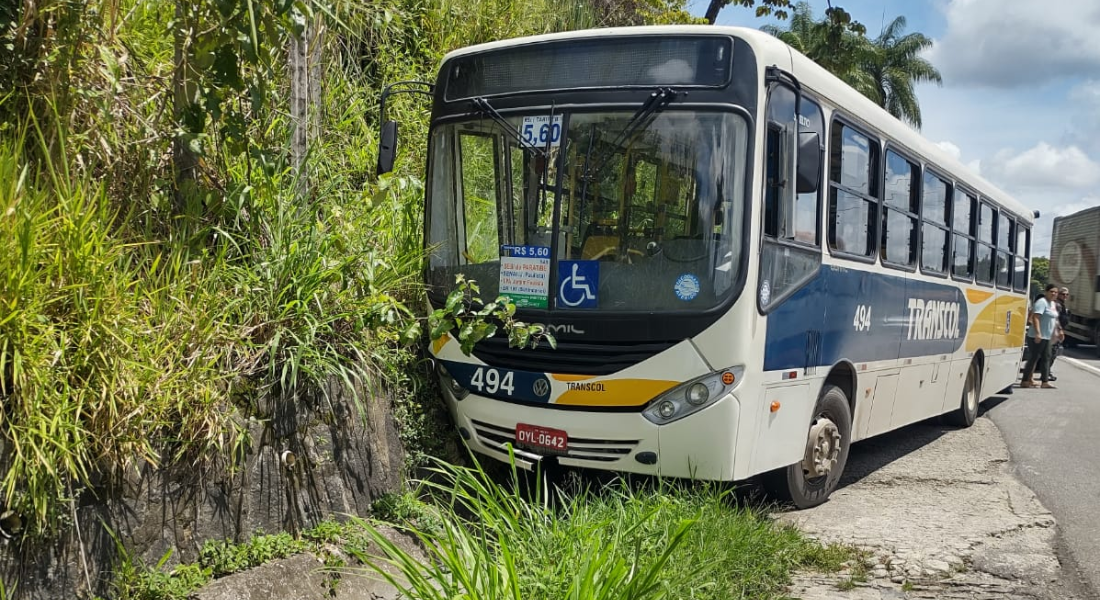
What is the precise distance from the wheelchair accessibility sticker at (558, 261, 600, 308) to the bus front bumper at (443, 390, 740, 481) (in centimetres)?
66

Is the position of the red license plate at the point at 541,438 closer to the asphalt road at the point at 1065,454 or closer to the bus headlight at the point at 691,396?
the bus headlight at the point at 691,396

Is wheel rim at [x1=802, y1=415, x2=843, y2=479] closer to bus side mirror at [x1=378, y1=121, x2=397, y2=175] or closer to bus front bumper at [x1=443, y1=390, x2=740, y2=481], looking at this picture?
bus front bumper at [x1=443, y1=390, x2=740, y2=481]

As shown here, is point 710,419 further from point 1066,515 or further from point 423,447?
point 1066,515

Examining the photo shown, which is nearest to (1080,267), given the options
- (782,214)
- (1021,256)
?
(1021,256)

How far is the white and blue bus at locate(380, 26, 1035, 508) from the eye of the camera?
5.77 metres

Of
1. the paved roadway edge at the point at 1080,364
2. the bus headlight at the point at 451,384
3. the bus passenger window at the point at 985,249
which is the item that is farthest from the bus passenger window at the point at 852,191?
the paved roadway edge at the point at 1080,364

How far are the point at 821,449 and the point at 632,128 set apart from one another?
2749 millimetres

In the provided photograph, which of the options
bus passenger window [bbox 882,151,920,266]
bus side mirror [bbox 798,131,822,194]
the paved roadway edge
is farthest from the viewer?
the paved roadway edge

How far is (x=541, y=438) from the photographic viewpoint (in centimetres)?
602

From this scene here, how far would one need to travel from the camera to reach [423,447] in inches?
250

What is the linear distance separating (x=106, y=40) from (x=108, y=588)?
298cm

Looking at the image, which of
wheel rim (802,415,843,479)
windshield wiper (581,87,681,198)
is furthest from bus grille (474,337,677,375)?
wheel rim (802,415,843,479)

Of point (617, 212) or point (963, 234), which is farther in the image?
point (963, 234)

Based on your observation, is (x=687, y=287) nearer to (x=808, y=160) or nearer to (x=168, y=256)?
(x=808, y=160)
